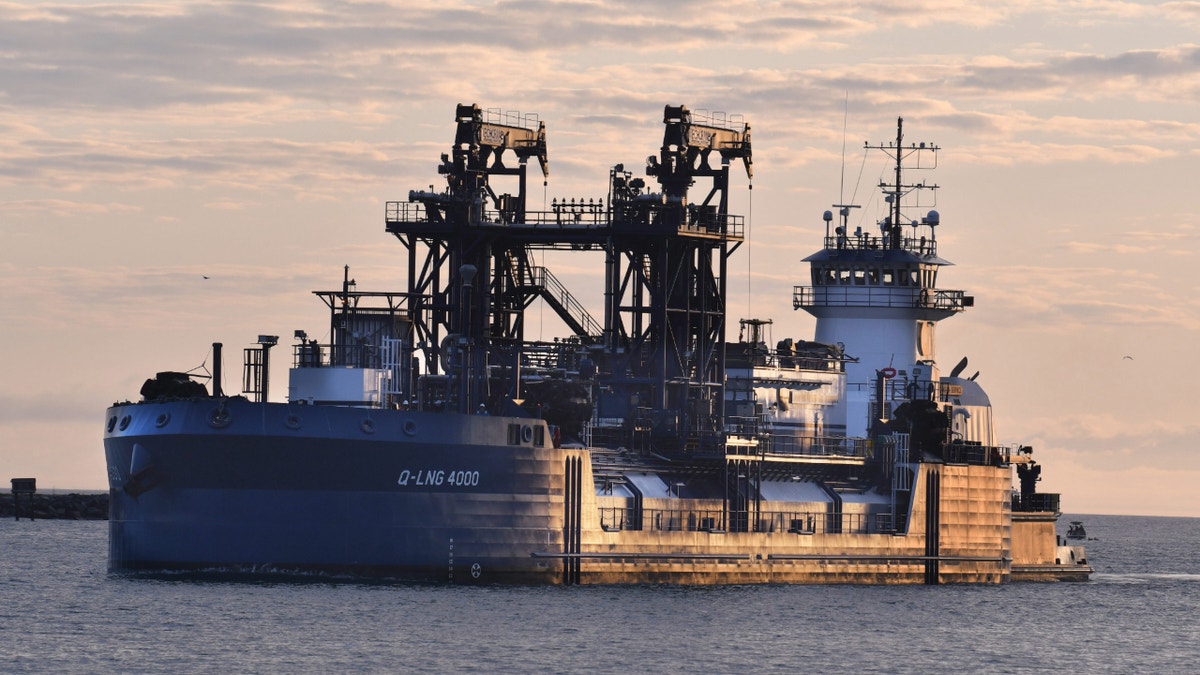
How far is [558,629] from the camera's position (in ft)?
224

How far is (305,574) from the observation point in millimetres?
75625

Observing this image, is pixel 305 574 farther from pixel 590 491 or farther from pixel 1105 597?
pixel 1105 597

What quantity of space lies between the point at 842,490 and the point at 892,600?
8.68 m

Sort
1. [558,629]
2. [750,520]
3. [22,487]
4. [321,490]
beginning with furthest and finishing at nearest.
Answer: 1. [22,487]
2. [750,520]
3. [321,490]
4. [558,629]

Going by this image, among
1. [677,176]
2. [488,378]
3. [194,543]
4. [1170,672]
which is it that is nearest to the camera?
[1170,672]

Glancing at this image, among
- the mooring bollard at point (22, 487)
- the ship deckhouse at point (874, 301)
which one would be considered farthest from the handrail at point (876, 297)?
the mooring bollard at point (22, 487)

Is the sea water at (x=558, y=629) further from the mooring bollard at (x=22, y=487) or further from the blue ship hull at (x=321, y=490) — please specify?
the mooring bollard at (x=22, y=487)

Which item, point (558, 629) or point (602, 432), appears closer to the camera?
point (558, 629)

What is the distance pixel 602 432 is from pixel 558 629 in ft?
64.8

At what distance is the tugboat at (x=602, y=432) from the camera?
75125 millimetres

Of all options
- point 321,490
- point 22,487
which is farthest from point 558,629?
point 22,487

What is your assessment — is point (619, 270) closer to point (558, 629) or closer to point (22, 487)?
point (558, 629)

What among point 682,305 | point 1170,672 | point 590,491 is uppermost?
point 682,305

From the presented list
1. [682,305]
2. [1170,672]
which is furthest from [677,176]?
[1170,672]
